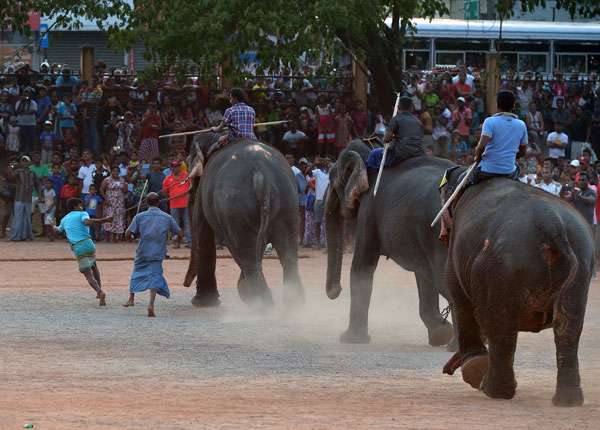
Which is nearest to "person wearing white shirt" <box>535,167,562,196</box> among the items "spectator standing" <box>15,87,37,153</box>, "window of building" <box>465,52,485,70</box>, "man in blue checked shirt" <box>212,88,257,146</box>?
"man in blue checked shirt" <box>212,88,257,146</box>

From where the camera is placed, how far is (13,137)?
32.0 meters

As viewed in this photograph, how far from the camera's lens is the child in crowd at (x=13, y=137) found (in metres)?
31.8

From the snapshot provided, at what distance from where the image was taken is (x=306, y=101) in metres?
33.4

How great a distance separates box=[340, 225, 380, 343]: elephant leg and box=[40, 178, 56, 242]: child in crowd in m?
15.6

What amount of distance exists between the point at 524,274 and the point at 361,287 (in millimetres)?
5085

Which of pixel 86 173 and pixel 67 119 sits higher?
pixel 67 119

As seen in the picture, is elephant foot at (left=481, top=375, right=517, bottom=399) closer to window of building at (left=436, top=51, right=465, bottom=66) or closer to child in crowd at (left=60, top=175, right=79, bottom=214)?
child in crowd at (left=60, top=175, right=79, bottom=214)

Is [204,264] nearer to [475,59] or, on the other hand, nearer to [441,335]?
[441,335]

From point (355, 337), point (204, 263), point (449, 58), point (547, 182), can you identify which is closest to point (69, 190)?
point (547, 182)

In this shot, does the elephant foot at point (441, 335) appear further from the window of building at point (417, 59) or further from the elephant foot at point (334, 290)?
the window of building at point (417, 59)

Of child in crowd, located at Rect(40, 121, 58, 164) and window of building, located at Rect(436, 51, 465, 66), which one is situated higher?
window of building, located at Rect(436, 51, 465, 66)

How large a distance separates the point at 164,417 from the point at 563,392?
2890 mm

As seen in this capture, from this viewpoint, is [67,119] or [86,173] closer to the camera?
[86,173]

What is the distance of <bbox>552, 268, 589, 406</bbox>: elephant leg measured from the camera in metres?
10.1
